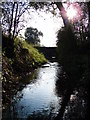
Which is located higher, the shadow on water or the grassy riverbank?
the grassy riverbank

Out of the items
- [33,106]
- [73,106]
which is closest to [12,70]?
[33,106]

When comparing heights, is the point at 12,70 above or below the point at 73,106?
above

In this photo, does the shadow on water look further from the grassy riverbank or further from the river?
the grassy riverbank

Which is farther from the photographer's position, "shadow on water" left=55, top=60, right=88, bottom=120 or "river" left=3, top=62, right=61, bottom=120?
A: "river" left=3, top=62, right=61, bottom=120

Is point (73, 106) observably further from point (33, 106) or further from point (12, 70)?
point (12, 70)

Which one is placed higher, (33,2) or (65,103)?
(33,2)

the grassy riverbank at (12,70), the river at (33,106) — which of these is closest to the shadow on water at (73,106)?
the river at (33,106)

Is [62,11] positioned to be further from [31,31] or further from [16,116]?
[31,31]

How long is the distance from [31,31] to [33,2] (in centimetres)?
10009

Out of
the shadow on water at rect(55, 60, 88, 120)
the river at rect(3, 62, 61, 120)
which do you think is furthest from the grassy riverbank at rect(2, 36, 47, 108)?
the shadow on water at rect(55, 60, 88, 120)

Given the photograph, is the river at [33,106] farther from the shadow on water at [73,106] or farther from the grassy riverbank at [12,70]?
the grassy riverbank at [12,70]

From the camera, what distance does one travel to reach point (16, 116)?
7.54 metres

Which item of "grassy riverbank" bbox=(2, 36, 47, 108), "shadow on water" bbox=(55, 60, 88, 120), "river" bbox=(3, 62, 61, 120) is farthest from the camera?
"grassy riverbank" bbox=(2, 36, 47, 108)

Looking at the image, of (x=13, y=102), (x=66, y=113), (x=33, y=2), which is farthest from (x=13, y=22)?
Answer: (x=66, y=113)
